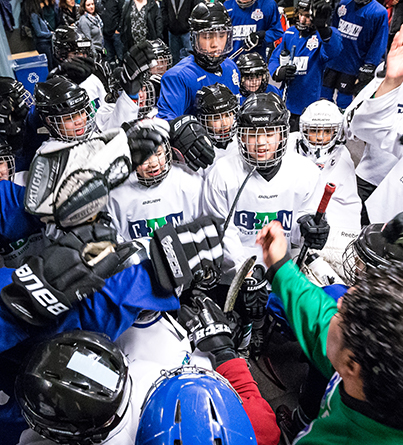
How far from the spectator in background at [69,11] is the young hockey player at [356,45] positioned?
4334mm

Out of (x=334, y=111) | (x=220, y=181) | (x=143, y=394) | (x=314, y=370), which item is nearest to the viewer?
(x=143, y=394)

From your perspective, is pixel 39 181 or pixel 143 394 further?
pixel 143 394

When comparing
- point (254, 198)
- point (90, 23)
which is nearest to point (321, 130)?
point (254, 198)

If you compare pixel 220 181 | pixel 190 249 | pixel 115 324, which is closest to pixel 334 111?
pixel 220 181

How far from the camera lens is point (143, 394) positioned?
138cm

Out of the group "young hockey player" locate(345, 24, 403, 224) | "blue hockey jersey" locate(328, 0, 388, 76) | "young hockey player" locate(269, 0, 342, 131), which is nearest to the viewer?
"young hockey player" locate(345, 24, 403, 224)

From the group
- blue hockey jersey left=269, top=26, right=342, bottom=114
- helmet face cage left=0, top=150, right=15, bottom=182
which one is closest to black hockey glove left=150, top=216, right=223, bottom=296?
helmet face cage left=0, top=150, right=15, bottom=182

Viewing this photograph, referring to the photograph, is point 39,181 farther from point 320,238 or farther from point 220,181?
point 320,238

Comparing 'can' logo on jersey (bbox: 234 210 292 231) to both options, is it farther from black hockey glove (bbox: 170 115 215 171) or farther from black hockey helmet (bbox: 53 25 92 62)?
black hockey helmet (bbox: 53 25 92 62)

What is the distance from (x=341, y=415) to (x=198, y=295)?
3.32 feet

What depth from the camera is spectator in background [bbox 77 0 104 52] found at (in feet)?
18.7

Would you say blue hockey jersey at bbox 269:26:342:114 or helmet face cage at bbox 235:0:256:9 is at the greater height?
helmet face cage at bbox 235:0:256:9

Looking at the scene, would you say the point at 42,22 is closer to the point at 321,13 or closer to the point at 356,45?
the point at 321,13

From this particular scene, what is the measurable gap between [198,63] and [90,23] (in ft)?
12.1
